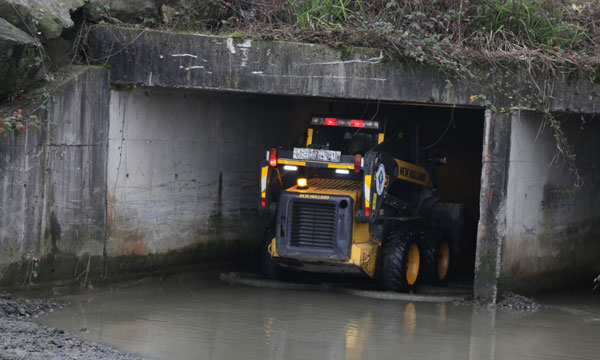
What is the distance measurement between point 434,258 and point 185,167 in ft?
13.2

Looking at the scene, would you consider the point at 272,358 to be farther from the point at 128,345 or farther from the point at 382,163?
the point at 382,163

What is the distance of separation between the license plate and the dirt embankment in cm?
418

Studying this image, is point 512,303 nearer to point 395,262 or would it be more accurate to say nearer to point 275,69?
point 395,262

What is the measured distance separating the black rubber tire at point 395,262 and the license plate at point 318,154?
1.44 m

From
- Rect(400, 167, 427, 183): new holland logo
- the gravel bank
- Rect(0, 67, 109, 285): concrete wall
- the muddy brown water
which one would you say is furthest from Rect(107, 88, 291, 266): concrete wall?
the gravel bank

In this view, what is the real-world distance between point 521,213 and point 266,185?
11.8ft

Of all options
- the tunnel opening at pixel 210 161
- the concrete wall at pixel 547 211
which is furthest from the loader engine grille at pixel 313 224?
the concrete wall at pixel 547 211

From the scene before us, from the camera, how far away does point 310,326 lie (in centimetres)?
1020

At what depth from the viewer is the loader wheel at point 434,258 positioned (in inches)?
500

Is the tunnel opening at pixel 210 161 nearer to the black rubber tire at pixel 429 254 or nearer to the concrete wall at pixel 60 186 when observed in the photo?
the concrete wall at pixel 60 186

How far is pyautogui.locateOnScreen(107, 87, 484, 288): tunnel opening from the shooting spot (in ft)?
38.7

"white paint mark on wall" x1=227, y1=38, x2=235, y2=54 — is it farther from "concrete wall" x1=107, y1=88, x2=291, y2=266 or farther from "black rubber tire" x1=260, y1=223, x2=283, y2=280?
"black rubber tire" x1=260, y1=223, x2=283, y2=280

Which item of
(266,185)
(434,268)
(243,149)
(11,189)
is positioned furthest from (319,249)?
(11,189)

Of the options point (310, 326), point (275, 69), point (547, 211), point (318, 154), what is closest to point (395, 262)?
point (318, 154)
